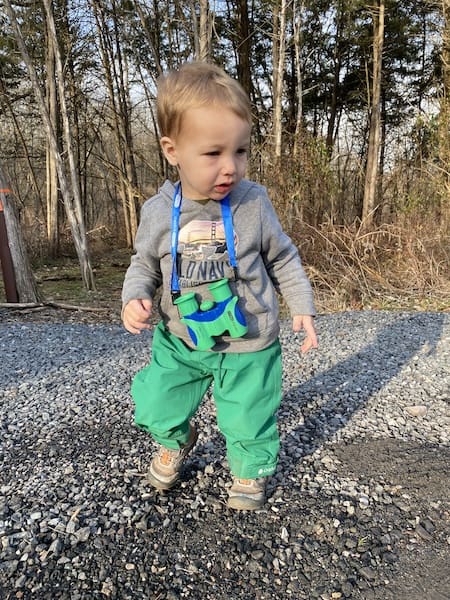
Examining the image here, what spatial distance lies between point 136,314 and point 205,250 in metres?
0.32

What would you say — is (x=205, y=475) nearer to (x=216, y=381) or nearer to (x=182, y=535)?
(x=182, y=535)

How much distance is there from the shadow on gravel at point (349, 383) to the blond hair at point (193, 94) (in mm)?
1470

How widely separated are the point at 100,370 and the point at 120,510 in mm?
1697

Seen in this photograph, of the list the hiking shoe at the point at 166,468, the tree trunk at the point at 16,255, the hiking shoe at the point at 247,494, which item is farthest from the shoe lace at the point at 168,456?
the tree trunk at the point at 16,255

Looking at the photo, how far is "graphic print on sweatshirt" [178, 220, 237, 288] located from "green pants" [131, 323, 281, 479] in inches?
11.5

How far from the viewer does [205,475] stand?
6.68ft

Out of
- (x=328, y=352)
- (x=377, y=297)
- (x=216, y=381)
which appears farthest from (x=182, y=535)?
(x=377, y=297)

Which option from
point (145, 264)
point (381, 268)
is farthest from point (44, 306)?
point (145, 264)

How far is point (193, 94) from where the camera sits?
4.66ft

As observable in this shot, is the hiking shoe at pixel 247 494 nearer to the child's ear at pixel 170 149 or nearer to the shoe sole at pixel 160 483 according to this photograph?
the shoe sole at pixel 160 483

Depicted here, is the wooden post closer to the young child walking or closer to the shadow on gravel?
the shadow on gravel

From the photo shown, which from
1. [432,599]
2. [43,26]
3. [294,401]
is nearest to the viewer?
[432,599]

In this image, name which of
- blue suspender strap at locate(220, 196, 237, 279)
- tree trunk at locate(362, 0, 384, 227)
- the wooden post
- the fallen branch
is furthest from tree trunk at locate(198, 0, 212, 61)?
blue suspender strap at locate(220, 196, 237, 279)

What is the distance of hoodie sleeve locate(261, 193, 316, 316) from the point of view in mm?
1674
